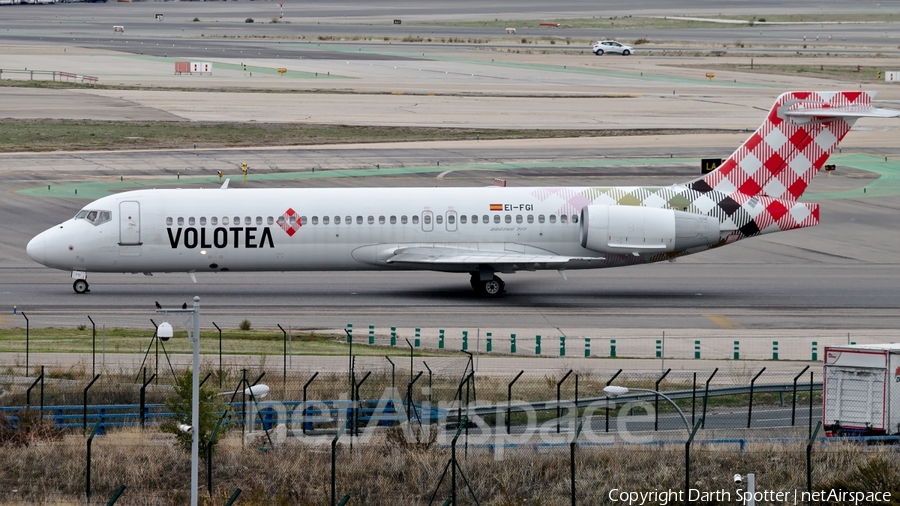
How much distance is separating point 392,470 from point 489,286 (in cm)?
1987

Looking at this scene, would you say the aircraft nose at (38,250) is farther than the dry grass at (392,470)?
Yes

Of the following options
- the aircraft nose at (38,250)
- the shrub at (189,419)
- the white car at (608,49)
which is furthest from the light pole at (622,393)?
the white car at (608,49)

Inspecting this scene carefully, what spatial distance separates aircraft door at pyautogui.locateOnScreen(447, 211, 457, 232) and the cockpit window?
11406 millimetres

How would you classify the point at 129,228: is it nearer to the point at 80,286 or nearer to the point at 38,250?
the point at 80,286

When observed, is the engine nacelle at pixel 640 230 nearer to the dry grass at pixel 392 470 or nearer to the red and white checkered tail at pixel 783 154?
the red and white checkered tail at pixel 783 154

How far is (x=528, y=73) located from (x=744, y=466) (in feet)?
304

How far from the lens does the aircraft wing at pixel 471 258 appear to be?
4353 centimetres

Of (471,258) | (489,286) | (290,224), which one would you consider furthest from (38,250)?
(489,286)

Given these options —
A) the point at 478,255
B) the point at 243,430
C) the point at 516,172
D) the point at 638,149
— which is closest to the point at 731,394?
the point at 243,430

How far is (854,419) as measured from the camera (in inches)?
1069

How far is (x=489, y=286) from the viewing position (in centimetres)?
4453

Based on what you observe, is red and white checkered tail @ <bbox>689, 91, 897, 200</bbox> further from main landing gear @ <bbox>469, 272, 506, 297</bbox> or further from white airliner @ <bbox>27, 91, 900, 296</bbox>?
main landing gear @ <bbox>469, 272, 506, 297</bbox>

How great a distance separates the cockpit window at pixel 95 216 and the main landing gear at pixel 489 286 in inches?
494

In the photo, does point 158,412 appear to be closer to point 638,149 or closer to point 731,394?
point 731,394
